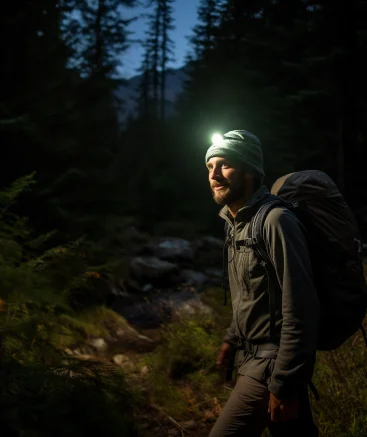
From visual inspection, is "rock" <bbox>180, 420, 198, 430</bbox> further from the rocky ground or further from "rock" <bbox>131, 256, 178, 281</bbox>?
"rock" <bbox>131, 256, 178, 281</bbox>

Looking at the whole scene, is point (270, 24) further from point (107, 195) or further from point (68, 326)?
point (68, 326)

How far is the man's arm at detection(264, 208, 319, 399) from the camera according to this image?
7.07ft

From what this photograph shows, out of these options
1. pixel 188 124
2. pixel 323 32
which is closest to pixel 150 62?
pixel 188 124

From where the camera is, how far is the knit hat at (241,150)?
271cm

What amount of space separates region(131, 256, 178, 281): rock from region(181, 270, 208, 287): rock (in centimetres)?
42

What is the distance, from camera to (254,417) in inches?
98.7

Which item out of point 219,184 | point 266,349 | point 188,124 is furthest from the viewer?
point 188,124

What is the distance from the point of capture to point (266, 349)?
2.46 meters

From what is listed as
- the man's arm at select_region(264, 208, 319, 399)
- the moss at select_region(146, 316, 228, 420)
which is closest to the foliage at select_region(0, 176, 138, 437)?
the moss at select_region(146, 316, 228, 420)

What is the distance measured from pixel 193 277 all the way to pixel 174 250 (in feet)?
10.5

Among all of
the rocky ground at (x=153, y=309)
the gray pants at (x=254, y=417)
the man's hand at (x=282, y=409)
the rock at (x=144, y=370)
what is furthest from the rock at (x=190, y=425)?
the man's hand at (x=282, y=409)

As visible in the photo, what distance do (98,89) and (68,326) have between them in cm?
559

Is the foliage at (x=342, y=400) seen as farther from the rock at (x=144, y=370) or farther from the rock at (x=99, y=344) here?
the rock at (x=99, y=344)

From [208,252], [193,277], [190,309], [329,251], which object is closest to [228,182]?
[329,251]
